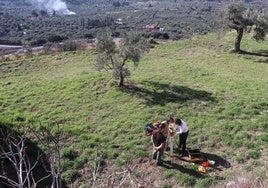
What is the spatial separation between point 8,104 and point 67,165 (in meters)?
8.86

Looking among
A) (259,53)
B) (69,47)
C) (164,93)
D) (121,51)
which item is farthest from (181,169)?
(69,47)

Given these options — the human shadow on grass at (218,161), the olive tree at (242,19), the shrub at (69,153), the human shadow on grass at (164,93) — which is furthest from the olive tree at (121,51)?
the olive tree at (242,19)

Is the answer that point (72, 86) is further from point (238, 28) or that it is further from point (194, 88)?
point (238, 28)

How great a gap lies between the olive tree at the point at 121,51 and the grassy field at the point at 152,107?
4.25ft

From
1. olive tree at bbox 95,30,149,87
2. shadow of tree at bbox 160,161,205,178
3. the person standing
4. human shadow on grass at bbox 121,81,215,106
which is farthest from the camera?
olive tree at bbox 95,30,149,87

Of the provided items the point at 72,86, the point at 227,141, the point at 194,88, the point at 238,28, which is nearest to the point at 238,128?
the point at 227,141

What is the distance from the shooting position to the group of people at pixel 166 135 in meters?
12.7

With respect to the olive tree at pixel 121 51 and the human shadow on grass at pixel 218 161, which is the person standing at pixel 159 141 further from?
the olive tree at pixel 121 51

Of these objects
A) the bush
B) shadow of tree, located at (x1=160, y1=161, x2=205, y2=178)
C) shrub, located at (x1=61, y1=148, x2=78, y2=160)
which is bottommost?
the bush

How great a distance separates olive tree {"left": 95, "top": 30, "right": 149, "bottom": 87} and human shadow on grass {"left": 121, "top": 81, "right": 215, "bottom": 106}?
1272 mm

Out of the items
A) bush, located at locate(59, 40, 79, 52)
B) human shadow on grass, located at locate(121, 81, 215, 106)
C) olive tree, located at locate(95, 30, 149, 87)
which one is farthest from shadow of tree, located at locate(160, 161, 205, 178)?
bush, located at locate(59, 40, 79, 52)

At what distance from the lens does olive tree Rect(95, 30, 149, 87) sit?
2086 cm

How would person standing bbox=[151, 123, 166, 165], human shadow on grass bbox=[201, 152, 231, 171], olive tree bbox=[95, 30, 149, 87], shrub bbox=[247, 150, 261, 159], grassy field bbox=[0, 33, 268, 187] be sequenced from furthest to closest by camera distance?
1. olive tree bbox=[95, 30, 149, 87]
2. grassy field bbox=[0, 33, 268, 187]
3. shrub bbox=[247, 150, 261, 159]
4. person standing bbox=[151, 123, 166, 165]
5. human shadow on grass bbox=[201, 152, 231, 171]

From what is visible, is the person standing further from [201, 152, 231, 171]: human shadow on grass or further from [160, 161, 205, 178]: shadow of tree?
[201, 152, 231, 171]: human shadow on grass
